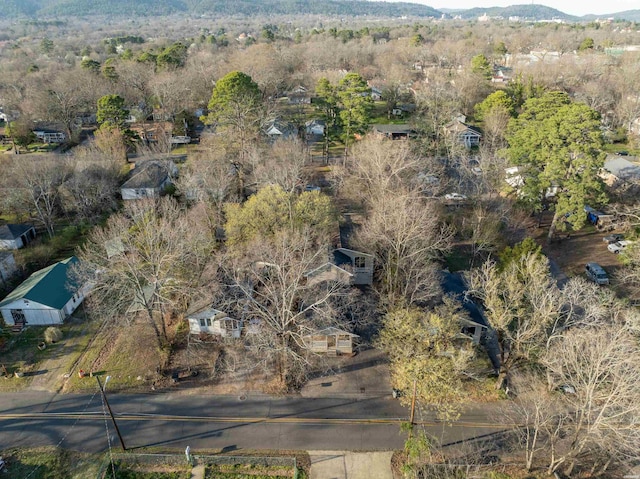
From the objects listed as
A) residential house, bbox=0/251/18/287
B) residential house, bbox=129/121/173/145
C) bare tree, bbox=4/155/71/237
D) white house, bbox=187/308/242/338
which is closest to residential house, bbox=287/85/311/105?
residential house, bbox=129/121/173/145

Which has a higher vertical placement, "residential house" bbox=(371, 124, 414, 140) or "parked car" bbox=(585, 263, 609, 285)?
"residential house" bbox=(371, 124, 414, 140)

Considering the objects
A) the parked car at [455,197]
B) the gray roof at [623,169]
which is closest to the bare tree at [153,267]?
the parked car at [455,197]

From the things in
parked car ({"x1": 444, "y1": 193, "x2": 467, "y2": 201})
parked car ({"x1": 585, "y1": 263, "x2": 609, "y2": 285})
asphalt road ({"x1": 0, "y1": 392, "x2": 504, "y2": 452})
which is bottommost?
asphalt road ({"x1": 0, "y1": 392, "x2": 504, "y2": 452})

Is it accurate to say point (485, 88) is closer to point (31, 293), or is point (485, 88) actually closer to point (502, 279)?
point (502, 279)

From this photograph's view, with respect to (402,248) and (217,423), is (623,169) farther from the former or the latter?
(217,423)

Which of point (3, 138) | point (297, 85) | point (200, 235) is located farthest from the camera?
point (297, 85)

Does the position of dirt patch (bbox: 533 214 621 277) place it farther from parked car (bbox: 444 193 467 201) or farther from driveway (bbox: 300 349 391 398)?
driveway (bbox: 300 349 391 398)

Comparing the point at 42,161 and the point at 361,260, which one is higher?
the point at 42,161

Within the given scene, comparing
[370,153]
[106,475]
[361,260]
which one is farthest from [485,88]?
[106,475]

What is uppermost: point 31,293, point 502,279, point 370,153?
point 370,153
